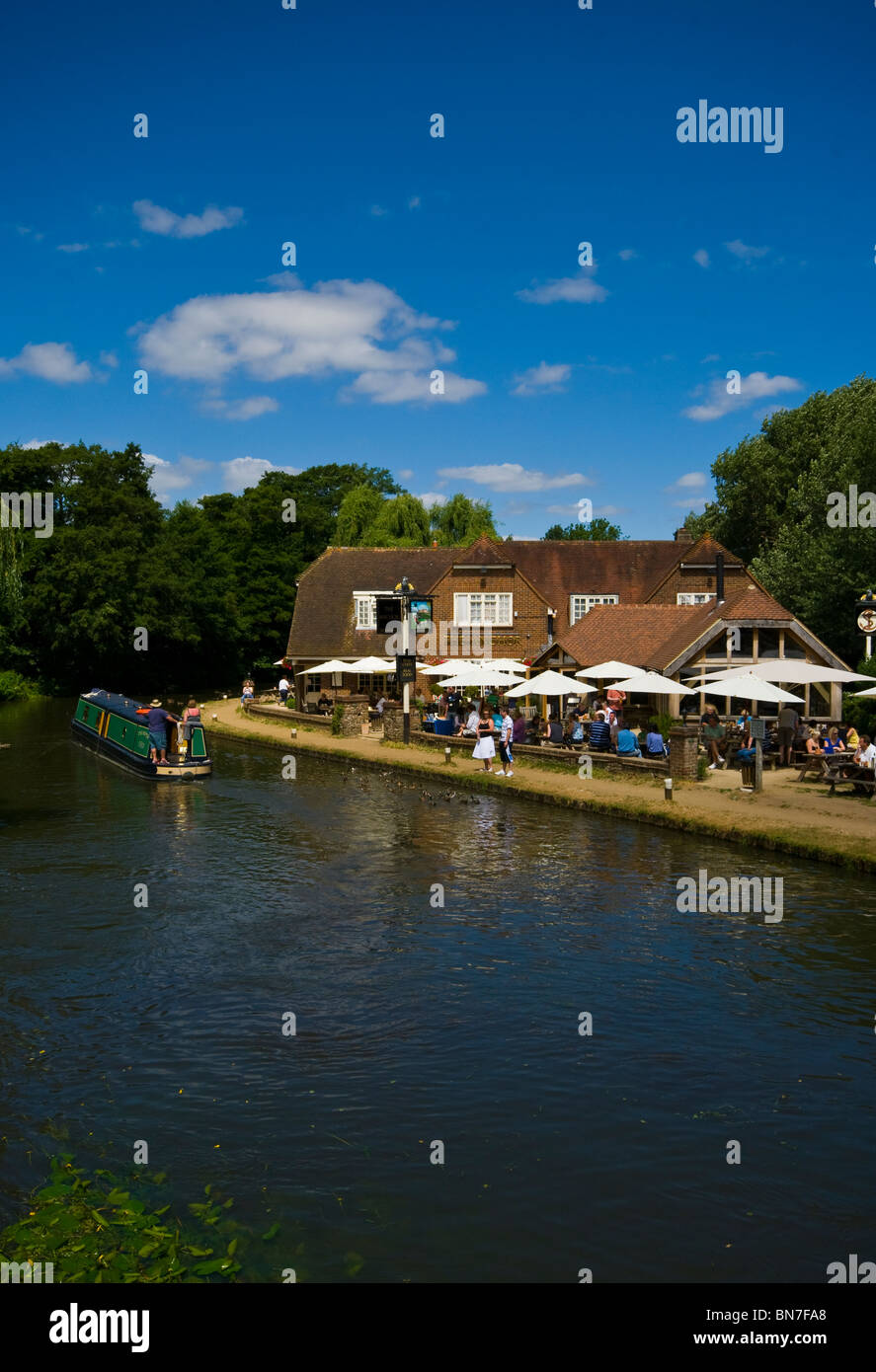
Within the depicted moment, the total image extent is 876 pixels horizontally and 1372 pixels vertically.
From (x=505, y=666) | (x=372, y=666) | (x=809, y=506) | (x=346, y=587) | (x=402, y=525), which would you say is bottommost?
(x=505, y=666)

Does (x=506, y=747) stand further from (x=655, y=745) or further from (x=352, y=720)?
(x=352, y=720)

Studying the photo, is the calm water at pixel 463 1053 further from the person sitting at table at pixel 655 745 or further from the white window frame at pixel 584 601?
the white window frame at pixel 584 601

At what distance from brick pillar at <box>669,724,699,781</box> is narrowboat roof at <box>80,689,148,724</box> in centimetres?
1591

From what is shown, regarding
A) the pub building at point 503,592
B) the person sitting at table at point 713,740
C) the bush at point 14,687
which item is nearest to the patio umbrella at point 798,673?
the person sitting at table at point 713,740

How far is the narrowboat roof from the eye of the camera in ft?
110

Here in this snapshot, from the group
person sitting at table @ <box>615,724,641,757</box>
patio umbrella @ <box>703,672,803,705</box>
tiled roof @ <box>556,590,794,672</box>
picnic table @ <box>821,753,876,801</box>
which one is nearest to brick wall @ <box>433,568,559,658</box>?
tiled roof @ <box>556,590,794,672</box>

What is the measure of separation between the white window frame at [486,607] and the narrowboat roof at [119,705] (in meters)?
16.7

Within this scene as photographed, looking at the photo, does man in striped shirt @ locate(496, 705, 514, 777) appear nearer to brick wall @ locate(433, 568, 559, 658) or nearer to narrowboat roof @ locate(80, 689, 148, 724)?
narrowboat roof @ locate(80, 689, 148, 724)

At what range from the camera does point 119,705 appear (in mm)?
37906

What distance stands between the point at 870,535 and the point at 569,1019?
100 feet

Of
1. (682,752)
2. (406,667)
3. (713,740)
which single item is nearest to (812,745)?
(713,740)

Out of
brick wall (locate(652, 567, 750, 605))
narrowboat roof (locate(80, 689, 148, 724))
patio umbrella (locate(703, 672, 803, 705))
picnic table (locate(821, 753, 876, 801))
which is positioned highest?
brick wall (locate(652, 567, 750, 605))

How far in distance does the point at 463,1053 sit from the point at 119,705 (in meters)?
29.7
